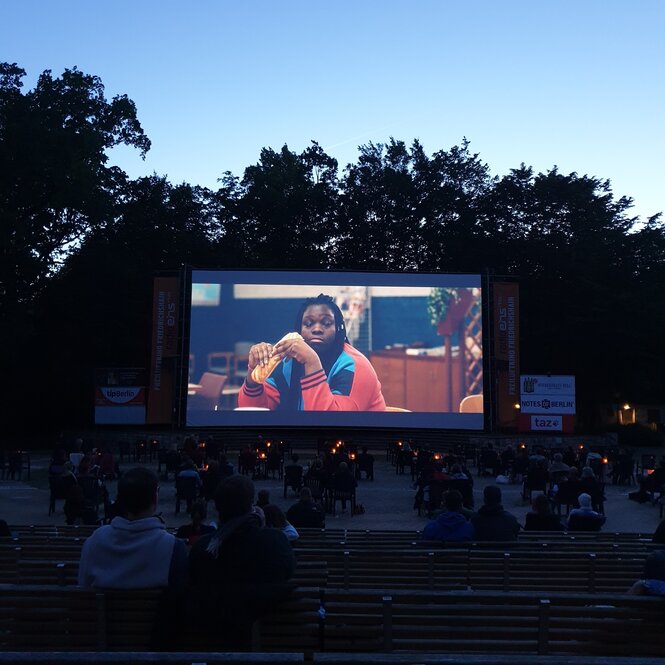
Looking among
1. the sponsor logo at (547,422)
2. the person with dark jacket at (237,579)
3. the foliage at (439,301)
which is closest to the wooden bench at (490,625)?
the person with dark jacket at (237,579)

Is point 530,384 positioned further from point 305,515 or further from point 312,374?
point 305,515

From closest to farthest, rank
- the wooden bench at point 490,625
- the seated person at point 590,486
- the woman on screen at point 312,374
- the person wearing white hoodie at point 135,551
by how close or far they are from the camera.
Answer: the person wearing white hoodie at point 135,551
the wooden bench at point 490,625
the seated person at point 590,486
the woman on screen at point 312,374

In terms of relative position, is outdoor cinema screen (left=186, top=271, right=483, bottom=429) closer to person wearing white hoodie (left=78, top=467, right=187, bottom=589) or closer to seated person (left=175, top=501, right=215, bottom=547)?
seated person (left=175, top=501, right=215, bottom=547)

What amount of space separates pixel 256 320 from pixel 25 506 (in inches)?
474

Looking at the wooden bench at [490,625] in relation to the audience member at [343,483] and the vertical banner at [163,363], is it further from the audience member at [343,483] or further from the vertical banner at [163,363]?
the vertical banner at [163,363]

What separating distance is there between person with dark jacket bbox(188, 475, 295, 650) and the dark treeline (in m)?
28.2

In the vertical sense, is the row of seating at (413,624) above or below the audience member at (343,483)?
above

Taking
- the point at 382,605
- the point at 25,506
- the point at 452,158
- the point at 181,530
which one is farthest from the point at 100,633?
the point at 452,158

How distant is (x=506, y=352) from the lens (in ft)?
87.1

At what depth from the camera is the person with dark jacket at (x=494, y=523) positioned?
699cm

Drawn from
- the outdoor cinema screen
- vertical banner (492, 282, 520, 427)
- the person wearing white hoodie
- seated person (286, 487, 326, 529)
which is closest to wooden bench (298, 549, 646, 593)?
the person wearing white hoodie

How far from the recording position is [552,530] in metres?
8.12

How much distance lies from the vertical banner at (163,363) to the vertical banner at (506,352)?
10.1 m

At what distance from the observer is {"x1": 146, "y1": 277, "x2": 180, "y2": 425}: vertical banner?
26734 mm
